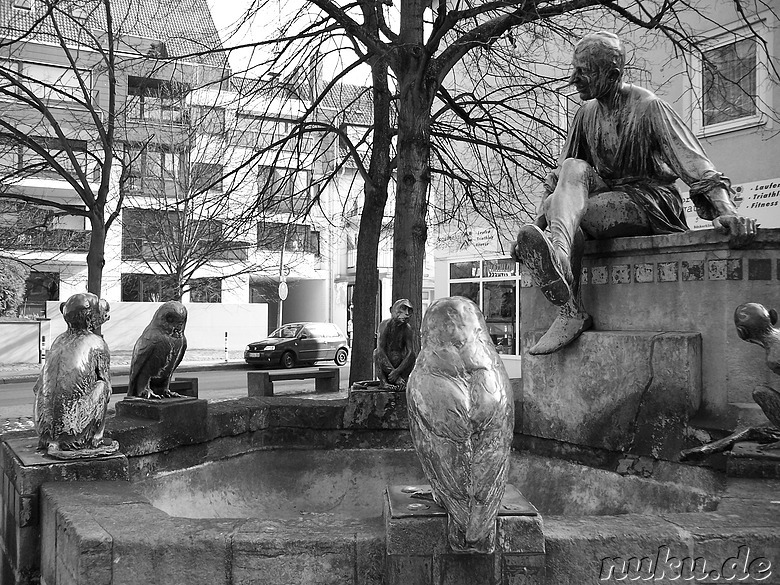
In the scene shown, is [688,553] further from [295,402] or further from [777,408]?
[295,402]

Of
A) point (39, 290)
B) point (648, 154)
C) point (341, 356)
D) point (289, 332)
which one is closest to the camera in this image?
point (648, 154)

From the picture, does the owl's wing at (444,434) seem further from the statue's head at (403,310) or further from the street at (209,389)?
the street at (209,389)

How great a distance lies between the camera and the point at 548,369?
391cm

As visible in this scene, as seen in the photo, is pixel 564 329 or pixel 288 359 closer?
pixel 564 329

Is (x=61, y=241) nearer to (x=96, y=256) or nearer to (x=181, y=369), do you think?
(x=181, y=369)

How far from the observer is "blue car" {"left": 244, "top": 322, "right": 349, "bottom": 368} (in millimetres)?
22750

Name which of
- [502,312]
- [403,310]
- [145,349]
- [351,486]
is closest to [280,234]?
[403,310]

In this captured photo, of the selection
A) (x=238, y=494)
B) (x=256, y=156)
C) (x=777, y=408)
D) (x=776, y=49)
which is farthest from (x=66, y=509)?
(x=776, y=49)

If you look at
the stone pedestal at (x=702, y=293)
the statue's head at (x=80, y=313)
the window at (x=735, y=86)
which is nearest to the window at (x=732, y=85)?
the window at (x=735, y=86)

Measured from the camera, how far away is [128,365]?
74.0ft

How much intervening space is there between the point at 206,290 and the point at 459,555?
2639 cm

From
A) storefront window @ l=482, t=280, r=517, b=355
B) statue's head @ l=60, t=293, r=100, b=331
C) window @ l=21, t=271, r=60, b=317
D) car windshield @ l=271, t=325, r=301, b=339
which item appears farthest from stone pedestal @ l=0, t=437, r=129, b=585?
window @ l=21, t=271, r=60, b=317

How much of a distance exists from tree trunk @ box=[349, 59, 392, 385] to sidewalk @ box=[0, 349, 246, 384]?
10833mm

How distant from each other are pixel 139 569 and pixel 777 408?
2399mm
